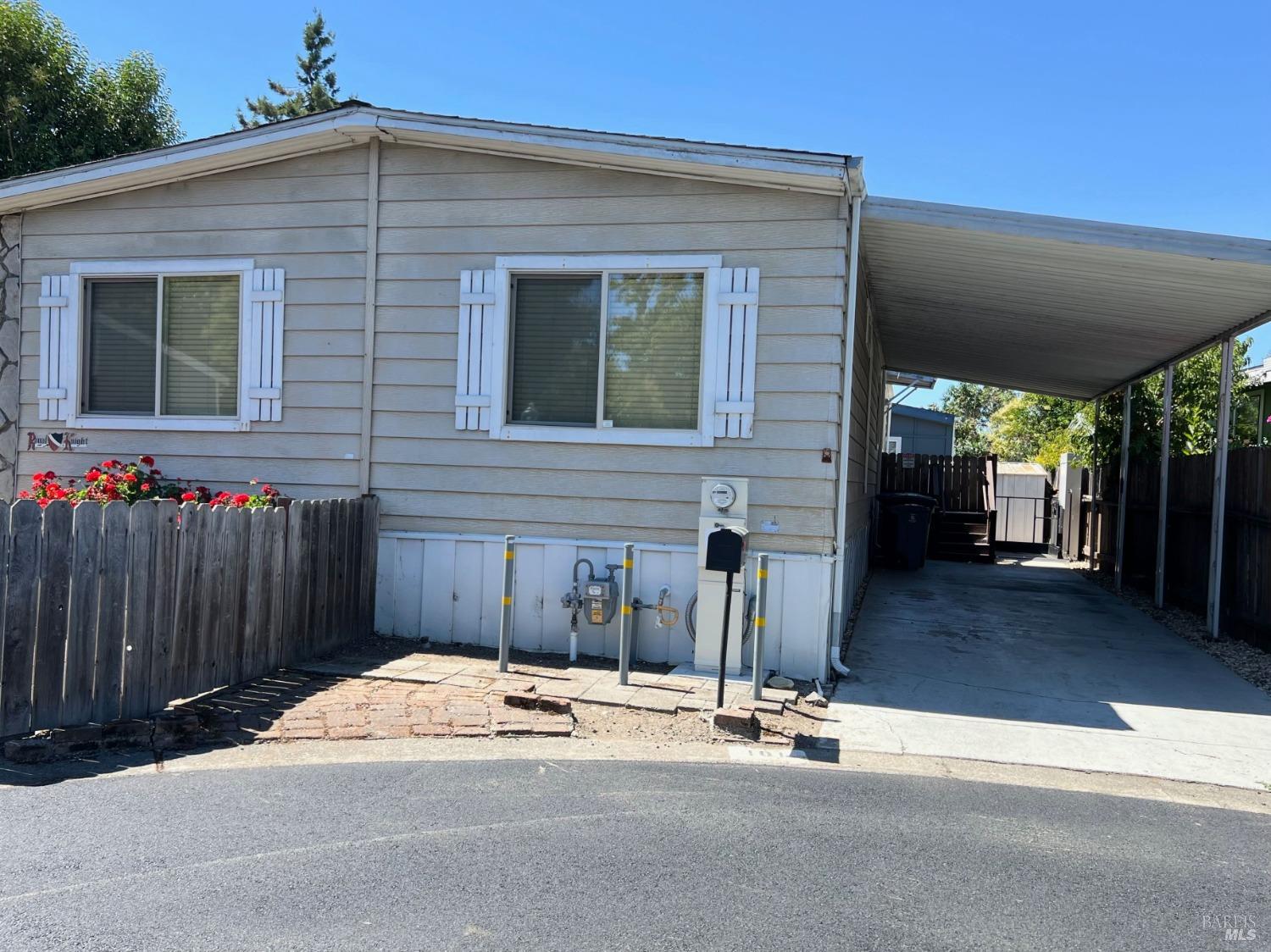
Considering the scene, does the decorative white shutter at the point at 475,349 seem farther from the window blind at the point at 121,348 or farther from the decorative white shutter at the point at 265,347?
the window blind at the point at 121,348

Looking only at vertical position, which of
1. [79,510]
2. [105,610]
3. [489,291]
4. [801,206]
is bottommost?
[105,610]

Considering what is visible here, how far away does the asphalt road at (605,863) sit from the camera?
3002mm

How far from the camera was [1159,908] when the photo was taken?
331 cm

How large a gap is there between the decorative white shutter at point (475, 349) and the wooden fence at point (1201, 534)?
7.08m

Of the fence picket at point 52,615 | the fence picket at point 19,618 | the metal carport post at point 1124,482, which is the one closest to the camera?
the fence picket at point 19,618

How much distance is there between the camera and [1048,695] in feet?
21.6

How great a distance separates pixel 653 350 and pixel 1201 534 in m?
7.10

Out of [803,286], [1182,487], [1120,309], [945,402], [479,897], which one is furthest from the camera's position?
[945,402]

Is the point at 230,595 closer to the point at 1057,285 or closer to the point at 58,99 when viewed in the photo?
the point at 1057,285

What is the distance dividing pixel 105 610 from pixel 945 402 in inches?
2394

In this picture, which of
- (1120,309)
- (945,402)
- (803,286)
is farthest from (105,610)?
(945,402)

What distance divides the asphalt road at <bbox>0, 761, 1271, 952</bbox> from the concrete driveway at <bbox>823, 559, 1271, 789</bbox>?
77cm

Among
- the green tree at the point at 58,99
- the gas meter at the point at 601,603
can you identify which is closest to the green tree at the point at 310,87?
the green tree at the point at 58,99

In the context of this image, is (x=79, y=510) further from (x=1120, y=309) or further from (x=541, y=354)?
(x=1120, y=309)
